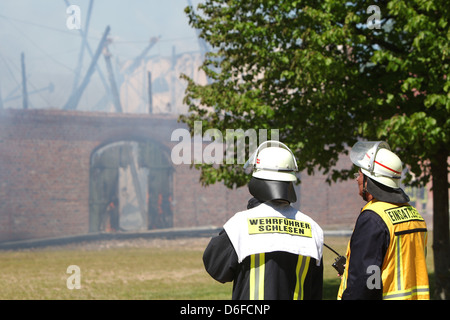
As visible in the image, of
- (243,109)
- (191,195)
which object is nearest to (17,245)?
(191,195)

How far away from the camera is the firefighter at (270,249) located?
3045mm

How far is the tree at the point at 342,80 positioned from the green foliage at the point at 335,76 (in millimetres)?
18

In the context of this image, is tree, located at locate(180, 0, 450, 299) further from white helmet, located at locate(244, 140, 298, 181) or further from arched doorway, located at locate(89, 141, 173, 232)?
arched doorway, located at locate(89, 141, 173, 232)

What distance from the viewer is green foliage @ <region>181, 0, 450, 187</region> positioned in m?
8.25

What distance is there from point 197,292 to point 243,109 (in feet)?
14.0

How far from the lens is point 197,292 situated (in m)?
11.7

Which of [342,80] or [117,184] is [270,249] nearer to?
[342,80]

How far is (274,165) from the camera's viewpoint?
3.24 m

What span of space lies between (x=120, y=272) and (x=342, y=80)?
8.41m

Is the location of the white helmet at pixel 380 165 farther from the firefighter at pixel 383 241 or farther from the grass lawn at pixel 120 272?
the grass lawn at pixel 120 272

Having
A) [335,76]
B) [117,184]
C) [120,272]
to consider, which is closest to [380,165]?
[335,76]

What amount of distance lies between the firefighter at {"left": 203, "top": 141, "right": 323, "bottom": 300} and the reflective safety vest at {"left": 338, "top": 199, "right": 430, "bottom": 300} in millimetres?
487

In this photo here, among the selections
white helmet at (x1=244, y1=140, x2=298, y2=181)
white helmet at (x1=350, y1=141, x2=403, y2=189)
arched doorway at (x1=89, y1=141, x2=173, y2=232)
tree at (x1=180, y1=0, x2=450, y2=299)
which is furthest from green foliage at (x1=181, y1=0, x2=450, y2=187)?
arched doorway at (x1=89, y1=141, x2=173, y2=232)
